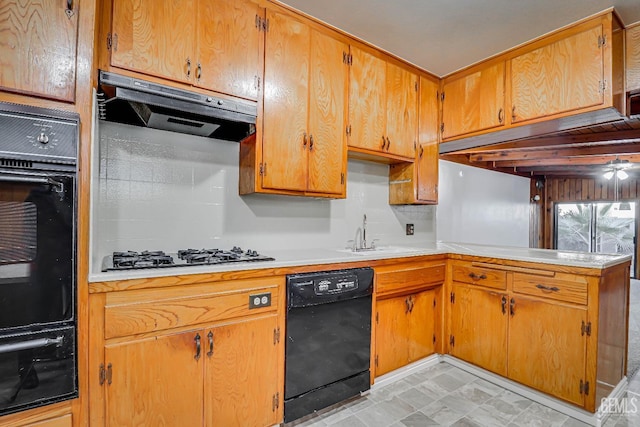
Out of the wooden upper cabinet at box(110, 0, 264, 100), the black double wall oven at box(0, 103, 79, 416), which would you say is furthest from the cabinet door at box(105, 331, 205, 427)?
the wooden upper cabinet at box(110, 0, 264, 100)

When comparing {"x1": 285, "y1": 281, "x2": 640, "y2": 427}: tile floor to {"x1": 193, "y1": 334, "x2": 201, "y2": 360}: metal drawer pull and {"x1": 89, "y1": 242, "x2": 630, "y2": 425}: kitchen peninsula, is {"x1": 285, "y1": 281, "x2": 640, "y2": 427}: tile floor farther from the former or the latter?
{"x1": 193, "y1": 334, "x2": 201, "y2": 360}: metal drawer pull

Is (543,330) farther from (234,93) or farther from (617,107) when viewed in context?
(234,93)

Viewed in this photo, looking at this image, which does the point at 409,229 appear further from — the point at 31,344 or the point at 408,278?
the point at 31,344

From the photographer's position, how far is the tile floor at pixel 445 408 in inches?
77.0

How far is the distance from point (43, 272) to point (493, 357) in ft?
9.19

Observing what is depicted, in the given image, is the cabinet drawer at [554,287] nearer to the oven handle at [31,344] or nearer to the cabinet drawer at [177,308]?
the cabinet drawer at [177,308]

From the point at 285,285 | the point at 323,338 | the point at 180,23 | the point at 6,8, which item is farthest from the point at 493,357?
the point at 6,8

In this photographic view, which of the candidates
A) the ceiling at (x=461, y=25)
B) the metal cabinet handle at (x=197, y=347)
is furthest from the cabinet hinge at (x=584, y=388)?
the metal cabinet handle at (x=197, y=347)

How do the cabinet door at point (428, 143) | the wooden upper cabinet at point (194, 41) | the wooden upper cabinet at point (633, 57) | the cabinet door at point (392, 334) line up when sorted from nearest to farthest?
the wooden upper cabinet at point (194, 41) → the wooden upper cabinet at point (633, 57) → the cabinet door at point (392, 334) → the cabinet door at point (428, 143)

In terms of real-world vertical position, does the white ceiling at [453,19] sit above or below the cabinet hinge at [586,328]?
above

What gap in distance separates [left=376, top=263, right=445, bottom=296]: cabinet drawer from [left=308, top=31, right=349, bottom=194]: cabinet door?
2.34 ft

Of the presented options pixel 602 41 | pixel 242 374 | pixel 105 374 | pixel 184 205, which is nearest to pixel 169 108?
pixel 184 205

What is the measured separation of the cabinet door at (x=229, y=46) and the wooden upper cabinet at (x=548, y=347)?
2379 mm

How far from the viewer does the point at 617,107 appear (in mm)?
2162
